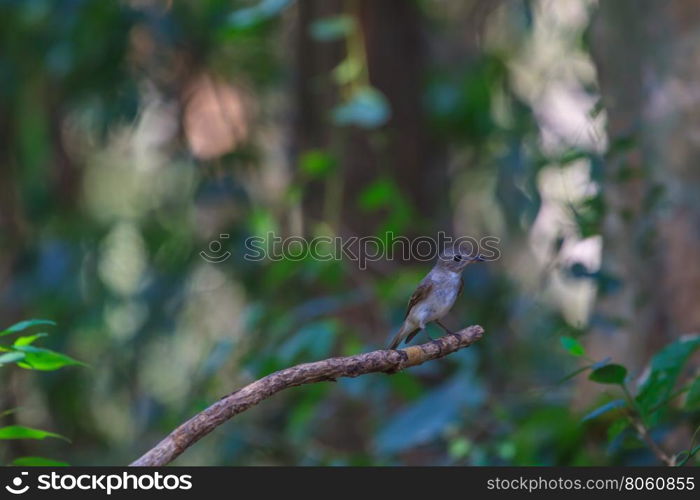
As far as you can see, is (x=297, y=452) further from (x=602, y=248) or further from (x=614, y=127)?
(x=614, y=127)

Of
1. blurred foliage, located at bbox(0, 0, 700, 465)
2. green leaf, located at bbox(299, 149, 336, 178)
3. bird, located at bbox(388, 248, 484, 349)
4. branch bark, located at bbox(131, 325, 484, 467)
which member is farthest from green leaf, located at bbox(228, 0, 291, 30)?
branch bark, located at bbox(131, 325, 484, 467)

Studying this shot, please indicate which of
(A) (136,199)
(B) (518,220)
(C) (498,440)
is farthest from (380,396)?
(A) (136,199)

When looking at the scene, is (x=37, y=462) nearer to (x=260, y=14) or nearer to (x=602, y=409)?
(x=602, y=409)

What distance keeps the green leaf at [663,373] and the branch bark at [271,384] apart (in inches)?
28.8

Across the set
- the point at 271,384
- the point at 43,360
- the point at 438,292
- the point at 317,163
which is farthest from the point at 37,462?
the point at 317,163

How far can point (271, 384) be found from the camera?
254cm

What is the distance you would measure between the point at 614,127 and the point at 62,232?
4.77m

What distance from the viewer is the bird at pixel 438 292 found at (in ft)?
13.3

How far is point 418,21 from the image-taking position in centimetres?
769

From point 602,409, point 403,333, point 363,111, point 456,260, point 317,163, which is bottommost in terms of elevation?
point 602,409

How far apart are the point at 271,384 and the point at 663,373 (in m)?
1.45

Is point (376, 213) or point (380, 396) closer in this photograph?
point (380, 396)

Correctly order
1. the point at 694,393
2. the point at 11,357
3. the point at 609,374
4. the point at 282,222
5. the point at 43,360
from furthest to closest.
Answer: the point at 282,222
the point at 694,393
the point at 609,374
the point at 43,360
the point at 11,357

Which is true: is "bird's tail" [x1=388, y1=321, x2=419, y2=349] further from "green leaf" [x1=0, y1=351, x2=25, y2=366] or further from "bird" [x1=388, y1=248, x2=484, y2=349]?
"green leaf" [x1=0, y1=351, x2=25, y2=366]
